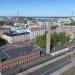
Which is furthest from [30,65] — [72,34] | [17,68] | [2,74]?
[72,34]

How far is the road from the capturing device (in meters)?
17.2

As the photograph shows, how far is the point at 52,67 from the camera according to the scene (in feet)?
61.3

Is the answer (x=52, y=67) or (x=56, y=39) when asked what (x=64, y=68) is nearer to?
(x=52, y=67)

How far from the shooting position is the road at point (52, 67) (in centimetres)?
1725

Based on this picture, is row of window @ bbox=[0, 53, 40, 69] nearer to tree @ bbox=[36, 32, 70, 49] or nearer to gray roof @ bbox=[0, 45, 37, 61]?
gray roof @ bbox=[0, 45, 37, 61]

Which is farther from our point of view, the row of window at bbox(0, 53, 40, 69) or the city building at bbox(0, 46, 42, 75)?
the row of window at bbox(0, 53, 40, 69)

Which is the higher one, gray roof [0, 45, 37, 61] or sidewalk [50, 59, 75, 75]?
gray roof [0, 45, 37, 61]

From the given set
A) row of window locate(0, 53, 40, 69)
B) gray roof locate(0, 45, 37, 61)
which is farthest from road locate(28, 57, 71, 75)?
gray roof locate(0, 45, 37, 61)

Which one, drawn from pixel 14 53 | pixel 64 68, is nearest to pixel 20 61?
pixel 14 53

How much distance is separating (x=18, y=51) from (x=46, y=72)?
4602 millimetres

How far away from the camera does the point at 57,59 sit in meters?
21.2

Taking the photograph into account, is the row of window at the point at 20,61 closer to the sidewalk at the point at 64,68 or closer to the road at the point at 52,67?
the road at the point at 52,67

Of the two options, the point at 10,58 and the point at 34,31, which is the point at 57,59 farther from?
the point at 34,31

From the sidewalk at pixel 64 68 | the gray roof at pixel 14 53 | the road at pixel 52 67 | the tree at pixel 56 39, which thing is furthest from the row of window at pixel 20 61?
the tree at pixel 56 39
